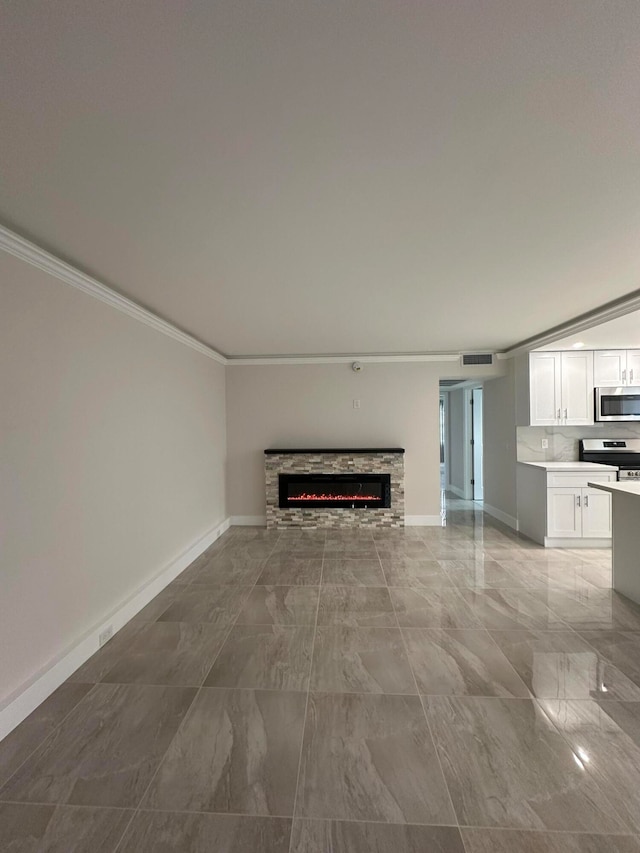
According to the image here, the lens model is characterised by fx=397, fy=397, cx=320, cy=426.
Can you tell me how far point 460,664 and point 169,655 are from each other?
185cm

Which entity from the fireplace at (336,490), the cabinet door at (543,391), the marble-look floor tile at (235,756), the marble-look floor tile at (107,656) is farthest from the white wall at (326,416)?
the marble-look floor tile at (235,756)

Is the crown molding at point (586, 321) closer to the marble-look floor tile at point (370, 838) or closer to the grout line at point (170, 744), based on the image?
the marble-look floor tile at point (370, 838)

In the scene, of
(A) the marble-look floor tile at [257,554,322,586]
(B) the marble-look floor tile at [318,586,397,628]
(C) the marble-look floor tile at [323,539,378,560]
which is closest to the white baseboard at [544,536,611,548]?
(C) the marble-look floor tile at [323,539,378,560]

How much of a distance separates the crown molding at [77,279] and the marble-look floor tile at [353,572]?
113 inches

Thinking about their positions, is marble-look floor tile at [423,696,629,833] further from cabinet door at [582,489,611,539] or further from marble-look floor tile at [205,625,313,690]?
cabinet door at [582,489,611,539]

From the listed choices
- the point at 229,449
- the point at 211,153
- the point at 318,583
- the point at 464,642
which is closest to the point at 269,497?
the point at 229,449

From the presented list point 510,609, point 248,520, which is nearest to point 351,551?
point 248,520

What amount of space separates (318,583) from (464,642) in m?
1.45

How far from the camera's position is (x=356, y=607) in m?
3.23

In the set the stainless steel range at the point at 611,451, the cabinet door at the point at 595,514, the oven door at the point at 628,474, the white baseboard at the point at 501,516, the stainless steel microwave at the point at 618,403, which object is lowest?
the white baseboard at the point at 501,516

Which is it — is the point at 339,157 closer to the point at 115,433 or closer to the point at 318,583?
the point at 115,433

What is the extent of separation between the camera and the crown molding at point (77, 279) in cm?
203

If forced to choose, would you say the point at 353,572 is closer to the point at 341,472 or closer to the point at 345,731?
the point at 341,472

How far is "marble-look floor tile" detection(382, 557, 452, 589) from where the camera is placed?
371 cm
